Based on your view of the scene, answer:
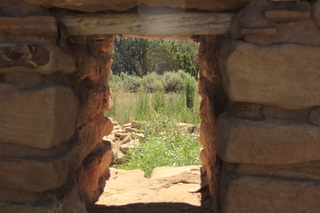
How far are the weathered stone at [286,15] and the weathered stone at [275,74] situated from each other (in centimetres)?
14

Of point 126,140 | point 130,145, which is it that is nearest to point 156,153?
point 130,145

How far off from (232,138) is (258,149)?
149mm

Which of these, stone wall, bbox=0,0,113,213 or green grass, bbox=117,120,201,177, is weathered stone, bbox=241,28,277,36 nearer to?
stone wall, bbox=0,0,113,213

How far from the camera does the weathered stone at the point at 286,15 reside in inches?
60.7

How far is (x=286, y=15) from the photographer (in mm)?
1548

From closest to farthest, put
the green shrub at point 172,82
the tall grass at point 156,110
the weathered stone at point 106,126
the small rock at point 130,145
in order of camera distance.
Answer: the weathered stone at point 106,126 → the small rock at point 130,145 → the tall grass at point 156,110 → the green shrub at point 172,82

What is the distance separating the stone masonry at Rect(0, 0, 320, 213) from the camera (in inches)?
62.1

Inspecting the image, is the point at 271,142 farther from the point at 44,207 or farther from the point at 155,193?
the point at 155,193

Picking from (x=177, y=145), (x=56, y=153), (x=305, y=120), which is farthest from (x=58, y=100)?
(x=177, y=145)

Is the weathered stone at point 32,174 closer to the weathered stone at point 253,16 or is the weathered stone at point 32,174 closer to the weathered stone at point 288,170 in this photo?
the weathered stone at point 288,170

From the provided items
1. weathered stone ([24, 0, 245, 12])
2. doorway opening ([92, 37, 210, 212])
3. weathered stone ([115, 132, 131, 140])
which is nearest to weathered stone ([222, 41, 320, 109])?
weathered stone ([24, 0, 245, 12])

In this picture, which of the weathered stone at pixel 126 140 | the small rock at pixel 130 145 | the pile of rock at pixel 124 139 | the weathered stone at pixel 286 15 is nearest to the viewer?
the weathered stone at pixel 286 15

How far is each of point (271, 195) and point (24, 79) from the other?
1.50 m

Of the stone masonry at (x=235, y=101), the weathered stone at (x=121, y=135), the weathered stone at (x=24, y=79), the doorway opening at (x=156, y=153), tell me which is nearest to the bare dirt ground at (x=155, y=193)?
the doorway opening at (x=156, y=153)
